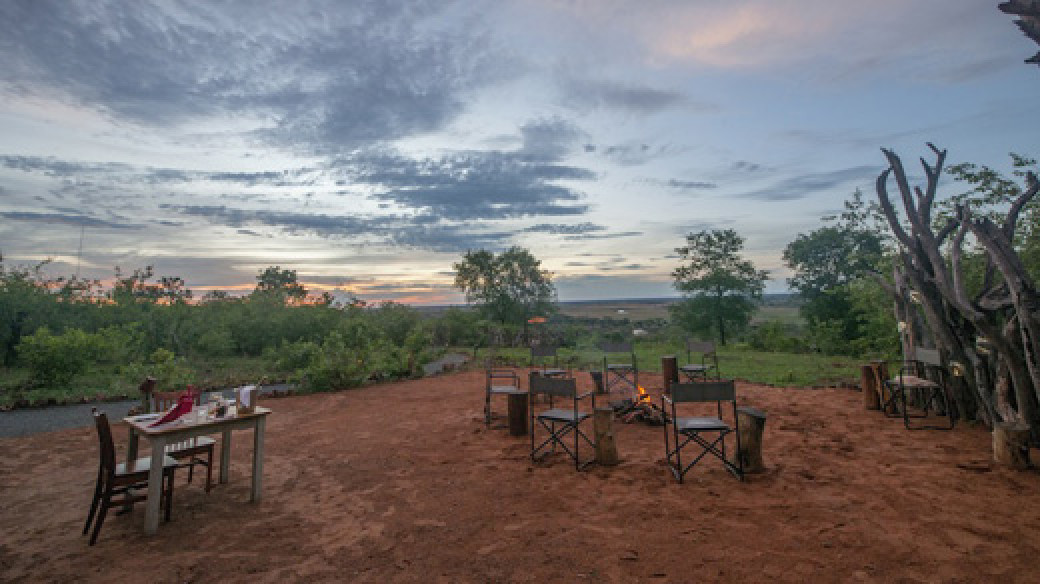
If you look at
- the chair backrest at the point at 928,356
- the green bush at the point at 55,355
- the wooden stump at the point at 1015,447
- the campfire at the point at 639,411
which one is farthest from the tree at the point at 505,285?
the wooden stump at the point at 1015,447

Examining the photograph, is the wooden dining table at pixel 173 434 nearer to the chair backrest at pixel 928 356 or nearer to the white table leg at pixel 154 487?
the white table leg at pixel 154 487

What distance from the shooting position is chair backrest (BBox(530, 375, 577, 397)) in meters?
4.52

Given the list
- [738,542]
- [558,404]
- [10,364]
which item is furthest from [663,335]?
[10,364]

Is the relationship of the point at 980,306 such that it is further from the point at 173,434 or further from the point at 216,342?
the point at 216,342

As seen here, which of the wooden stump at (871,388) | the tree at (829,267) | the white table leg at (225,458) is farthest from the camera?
the tree at (829,267)

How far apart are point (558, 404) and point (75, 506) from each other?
613 centimetres

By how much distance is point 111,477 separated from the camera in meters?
3.23

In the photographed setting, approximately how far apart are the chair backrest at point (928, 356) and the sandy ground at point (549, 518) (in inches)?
35.2

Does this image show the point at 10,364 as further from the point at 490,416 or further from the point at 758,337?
the point at 758,337

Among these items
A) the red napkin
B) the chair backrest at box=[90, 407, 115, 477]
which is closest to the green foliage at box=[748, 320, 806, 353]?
the red napkin

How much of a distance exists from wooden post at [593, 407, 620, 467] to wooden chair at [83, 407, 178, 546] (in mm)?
3798

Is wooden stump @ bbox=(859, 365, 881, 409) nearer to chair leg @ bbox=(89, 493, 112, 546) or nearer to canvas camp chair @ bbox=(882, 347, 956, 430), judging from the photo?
canvas camp chair @ bbox=(882, 347, 956, 430)

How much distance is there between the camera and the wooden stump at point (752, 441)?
425cm

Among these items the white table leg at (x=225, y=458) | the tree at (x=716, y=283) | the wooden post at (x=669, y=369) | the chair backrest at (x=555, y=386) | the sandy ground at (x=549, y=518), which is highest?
the tree at (x=716, y=283)
